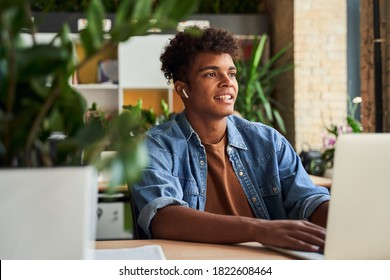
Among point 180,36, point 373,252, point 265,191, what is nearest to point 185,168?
point 265,191

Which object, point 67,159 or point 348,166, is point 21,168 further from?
point 348,166

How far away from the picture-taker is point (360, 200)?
1.04m

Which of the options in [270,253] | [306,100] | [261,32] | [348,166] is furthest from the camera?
[261,32]

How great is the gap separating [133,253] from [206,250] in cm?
18

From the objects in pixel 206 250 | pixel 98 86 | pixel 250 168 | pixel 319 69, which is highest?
pixel 319 69

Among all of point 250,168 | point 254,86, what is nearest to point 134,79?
point 254,86

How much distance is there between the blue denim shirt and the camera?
1.80 metres

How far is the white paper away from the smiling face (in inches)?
27.7

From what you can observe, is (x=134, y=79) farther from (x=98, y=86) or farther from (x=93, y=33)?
(x=93, y=33)

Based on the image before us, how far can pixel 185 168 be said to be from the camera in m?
1.85

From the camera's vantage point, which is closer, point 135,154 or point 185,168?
point 135,154

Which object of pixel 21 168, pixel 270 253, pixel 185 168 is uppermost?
pixel 21 168

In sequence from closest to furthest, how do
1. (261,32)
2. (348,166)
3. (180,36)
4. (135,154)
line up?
(135,154), (348,166), (180,36), (261,32)
